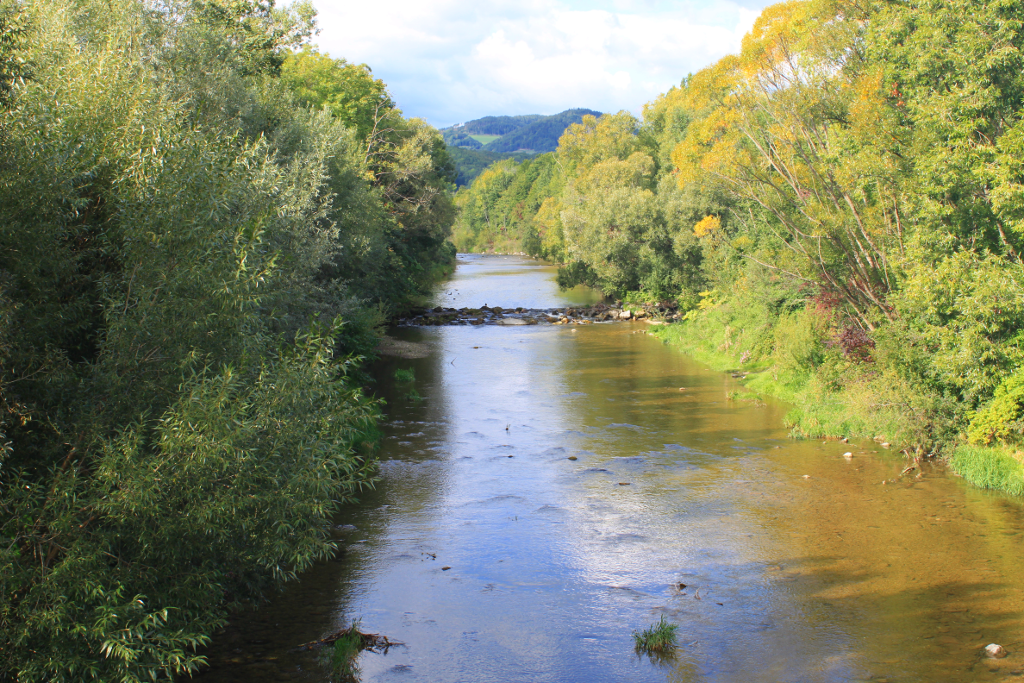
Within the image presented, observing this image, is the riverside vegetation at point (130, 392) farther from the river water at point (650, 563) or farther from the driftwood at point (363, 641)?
the river water at point (650, 563)

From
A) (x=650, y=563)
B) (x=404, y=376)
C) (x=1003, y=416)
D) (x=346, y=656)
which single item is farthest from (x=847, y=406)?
(x=346, y=656)

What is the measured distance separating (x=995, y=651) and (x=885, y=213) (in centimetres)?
1127

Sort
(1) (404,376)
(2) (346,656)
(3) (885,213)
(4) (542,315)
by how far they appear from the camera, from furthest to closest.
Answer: (4) (542,315), (1) (404,376), (3) (885,213), (2) (346,656)

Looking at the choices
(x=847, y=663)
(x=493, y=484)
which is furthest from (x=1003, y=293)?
(x=493, y=484)

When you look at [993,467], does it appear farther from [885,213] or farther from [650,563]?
[650,563]

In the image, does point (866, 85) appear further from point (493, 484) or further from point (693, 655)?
point (693, 655)

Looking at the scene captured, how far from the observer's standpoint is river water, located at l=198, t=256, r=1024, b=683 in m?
9.63

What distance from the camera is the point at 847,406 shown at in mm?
19531

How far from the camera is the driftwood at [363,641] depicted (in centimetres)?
984

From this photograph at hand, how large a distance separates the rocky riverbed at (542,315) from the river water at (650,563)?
2102 centimetres

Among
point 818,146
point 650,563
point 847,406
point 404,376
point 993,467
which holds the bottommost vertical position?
point 650,563

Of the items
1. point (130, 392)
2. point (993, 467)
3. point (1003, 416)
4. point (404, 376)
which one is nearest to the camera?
point (130, 392)

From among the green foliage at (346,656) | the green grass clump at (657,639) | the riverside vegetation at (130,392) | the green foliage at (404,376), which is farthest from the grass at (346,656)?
the green foliage at (404,376)

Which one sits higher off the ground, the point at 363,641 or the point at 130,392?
the point at 130,392
